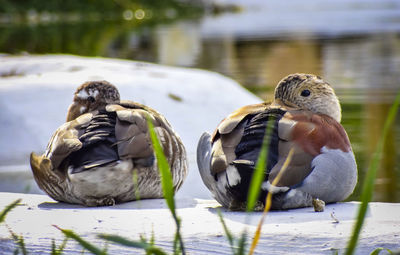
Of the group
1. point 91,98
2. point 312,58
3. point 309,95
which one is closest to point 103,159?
point 91,98

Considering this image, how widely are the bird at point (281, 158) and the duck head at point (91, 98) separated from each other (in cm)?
106

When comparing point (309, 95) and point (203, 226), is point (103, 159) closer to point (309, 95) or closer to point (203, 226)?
point (203, 226)

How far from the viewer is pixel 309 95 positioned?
4996mm

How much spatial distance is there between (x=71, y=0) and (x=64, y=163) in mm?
46047

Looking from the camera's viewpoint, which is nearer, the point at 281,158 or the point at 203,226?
the point at 203,226

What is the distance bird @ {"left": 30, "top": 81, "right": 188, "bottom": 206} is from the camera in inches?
188

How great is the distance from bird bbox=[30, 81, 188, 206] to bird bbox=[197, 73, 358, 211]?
1.40 ft

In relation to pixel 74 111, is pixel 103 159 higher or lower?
lower

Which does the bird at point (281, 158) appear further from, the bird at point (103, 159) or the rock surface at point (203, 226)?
the bird at point (103, 159)

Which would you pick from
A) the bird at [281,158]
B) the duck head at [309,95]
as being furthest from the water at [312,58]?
the bird at [281,158]

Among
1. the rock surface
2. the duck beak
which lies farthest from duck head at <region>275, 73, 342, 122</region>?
the duck beak

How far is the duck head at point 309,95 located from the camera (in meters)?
4.99

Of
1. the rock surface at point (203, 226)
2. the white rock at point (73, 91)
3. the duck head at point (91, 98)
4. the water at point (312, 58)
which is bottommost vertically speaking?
the water at point (312, 58)

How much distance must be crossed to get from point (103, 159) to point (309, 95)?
1329mm
